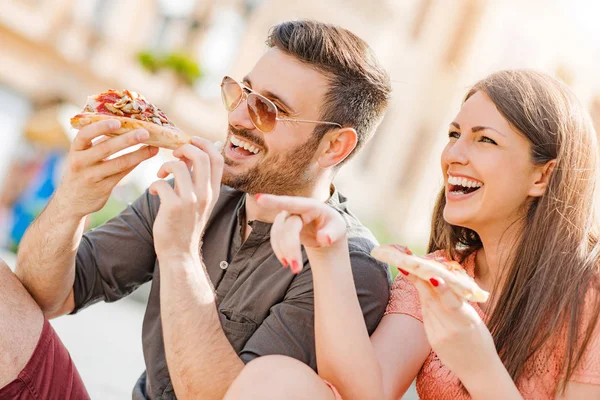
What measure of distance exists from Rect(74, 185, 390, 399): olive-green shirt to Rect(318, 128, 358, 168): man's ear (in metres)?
0.16

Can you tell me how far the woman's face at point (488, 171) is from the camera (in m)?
2.87

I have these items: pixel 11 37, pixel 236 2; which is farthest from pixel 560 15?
pixel 11 37

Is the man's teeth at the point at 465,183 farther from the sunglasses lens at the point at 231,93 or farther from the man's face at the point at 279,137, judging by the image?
the sunglasses lens at the point at 231,93

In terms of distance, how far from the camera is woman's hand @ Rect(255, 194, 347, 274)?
2.10 m

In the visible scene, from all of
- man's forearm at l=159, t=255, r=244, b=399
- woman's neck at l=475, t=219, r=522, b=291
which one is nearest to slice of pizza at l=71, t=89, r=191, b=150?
man's forearm at l=159, t=255, r=244, b=399

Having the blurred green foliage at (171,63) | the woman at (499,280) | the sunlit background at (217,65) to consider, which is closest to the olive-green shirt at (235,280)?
the woman at (499,280)

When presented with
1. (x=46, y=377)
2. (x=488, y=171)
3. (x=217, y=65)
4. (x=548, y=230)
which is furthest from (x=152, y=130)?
(x=217, y=65)

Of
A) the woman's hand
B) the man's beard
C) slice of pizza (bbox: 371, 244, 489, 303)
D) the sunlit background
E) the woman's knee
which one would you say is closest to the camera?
the woman's hand

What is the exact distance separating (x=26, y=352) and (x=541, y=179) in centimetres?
201

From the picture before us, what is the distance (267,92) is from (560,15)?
27801 mm

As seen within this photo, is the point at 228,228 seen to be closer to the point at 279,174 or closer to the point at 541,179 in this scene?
the point at 279,174

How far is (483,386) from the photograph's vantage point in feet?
7.66

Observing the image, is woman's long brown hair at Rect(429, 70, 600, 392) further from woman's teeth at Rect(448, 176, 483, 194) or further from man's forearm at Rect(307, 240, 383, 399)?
man's forearm at Rect(307, 240, 383, 399)

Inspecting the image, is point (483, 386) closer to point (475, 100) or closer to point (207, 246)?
point (475, 100)
